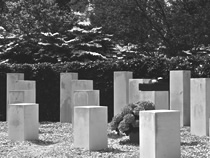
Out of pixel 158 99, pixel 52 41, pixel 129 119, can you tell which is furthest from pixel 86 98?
pixel 52 41

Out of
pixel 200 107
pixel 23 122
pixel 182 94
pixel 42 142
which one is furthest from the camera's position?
pixel 182 94

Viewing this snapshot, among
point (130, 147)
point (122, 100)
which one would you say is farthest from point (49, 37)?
point (130, 147)

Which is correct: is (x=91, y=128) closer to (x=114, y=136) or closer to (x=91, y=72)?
(x=114, y=136)

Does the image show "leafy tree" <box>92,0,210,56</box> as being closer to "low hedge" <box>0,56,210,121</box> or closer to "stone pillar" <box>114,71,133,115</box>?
"low hedge" <box>0,56,210,121</box>

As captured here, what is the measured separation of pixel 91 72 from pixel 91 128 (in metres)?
7.80

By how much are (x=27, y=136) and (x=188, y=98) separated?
4820mm

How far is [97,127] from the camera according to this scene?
35.9 ft

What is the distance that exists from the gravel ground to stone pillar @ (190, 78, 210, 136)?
296 mm

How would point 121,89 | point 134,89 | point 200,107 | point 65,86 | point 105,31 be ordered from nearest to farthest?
point 200,107
point 134,89
point 121,89
point 65,86
point 105,31

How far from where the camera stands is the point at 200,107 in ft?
42.5

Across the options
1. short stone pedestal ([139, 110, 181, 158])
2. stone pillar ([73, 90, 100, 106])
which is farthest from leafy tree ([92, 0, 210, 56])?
short stone pedestal ([139, 110, 181, 158])

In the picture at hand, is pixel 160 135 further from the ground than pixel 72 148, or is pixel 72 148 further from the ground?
pixel 160 135

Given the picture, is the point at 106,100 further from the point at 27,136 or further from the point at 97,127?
the point at 97,127

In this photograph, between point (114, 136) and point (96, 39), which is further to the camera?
point (96, 39)
